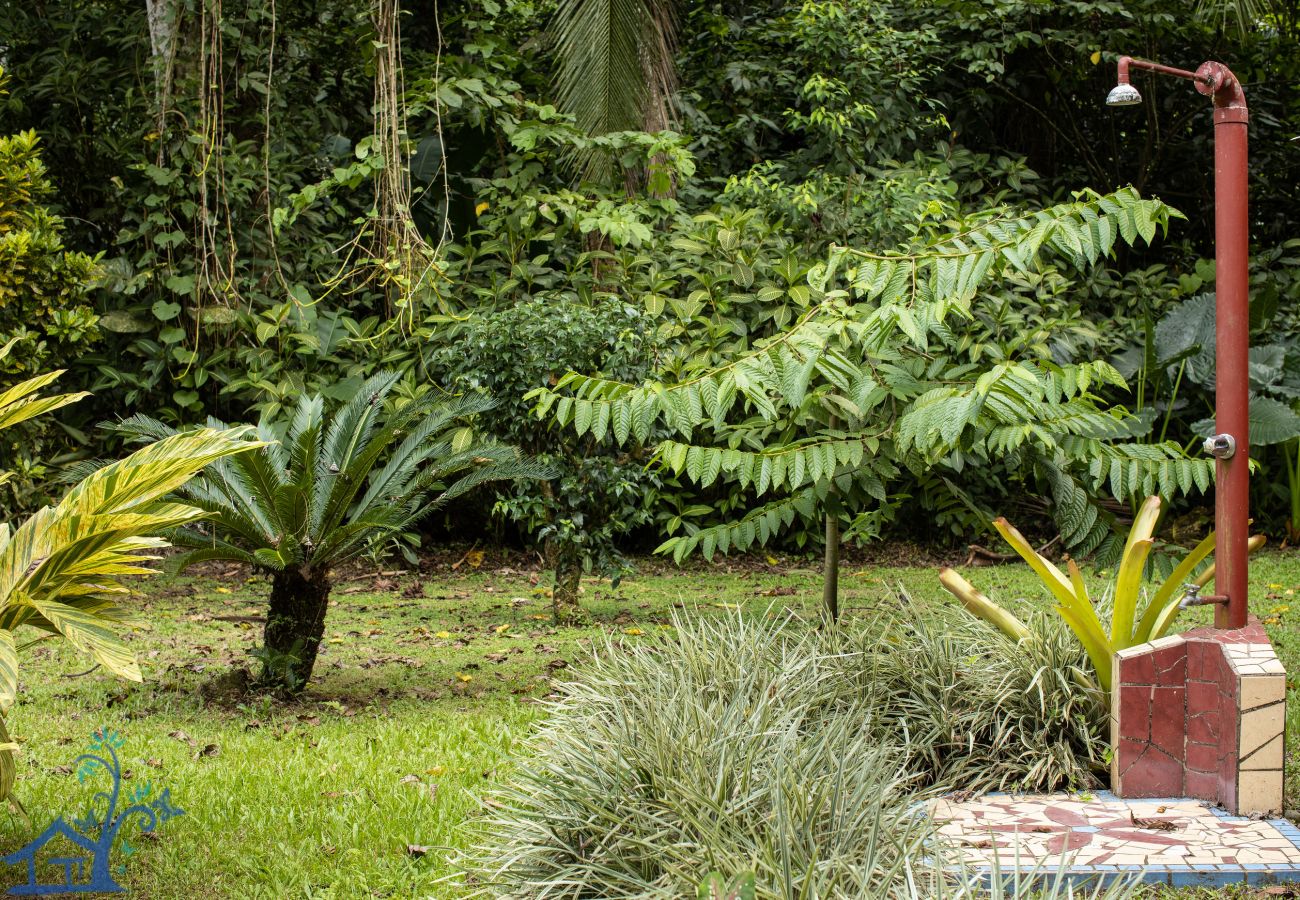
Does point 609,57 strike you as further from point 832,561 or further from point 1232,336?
point 1232,336

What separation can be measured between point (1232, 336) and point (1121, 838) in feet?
5.73

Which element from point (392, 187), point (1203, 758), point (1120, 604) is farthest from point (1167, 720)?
point (392, 187)

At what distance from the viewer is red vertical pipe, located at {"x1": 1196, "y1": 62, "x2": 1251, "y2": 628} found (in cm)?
401

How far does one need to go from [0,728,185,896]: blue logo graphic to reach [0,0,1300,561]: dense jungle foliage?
3479 millimetres

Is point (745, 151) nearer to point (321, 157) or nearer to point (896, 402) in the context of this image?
point (321, 157)

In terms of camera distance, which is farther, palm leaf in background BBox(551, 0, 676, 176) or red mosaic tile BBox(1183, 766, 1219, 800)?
palm leaf in background BBox(551, 0, 676, 176)

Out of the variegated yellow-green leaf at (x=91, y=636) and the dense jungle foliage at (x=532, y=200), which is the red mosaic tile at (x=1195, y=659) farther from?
the dense jungle foliage at (x=532, y=200)

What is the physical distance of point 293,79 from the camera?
10.3 metres

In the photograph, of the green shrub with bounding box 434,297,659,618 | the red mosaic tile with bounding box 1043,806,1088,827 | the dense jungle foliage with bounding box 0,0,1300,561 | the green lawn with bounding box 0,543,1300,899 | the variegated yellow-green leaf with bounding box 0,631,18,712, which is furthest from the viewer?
the dense jungle foliage with bounding box 0,0,1300,561

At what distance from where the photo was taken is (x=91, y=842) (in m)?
3.24

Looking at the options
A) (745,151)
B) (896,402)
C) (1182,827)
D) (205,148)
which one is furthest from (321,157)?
(1182,827)

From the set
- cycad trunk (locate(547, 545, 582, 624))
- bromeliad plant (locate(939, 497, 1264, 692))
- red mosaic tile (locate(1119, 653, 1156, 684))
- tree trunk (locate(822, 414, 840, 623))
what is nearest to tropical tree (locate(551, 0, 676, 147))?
cycad trunk (locate(547, 545, 582, 624))

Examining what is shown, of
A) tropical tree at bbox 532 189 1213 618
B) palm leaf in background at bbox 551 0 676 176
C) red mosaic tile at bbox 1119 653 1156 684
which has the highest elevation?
palm leaf in background at bbox 551 0 676 176

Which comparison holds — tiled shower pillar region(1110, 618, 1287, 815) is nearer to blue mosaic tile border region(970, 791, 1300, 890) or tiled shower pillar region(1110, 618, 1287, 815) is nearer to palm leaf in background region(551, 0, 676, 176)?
blue mosaic tile border region(970, 791, 1300, 890)
